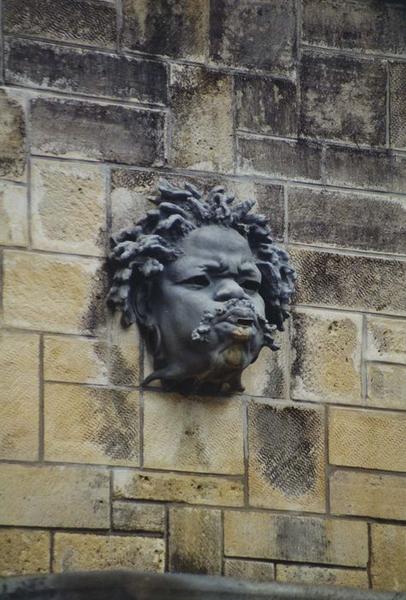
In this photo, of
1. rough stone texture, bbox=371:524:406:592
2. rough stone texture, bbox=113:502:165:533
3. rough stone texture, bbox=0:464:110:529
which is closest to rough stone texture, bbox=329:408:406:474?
rough stone texture, bbox=371:524:406:592

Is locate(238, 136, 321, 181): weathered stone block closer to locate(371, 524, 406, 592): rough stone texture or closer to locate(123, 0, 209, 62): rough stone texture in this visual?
locate(123, 0, 209, 62): rough stone texture

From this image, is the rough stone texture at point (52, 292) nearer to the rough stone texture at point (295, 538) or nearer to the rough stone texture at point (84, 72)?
the rough stone texture at point (84, 72)

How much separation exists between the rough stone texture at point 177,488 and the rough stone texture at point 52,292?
1.98ft

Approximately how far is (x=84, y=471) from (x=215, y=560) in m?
0.63

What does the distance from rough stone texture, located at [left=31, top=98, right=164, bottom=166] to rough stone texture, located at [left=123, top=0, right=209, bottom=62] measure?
0.29 metres

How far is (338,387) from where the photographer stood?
451 inches

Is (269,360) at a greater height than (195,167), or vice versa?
(195,167)

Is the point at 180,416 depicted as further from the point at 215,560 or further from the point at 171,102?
the point at 171,102

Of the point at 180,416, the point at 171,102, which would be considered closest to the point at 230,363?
the point at 180,416

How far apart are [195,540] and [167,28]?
2085 mm

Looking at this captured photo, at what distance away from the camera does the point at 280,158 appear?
38.1 ft

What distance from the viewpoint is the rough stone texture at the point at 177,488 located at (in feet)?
35.9

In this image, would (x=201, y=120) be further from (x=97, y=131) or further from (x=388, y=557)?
(x=388, y=557)

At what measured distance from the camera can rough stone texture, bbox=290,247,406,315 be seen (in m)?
11.5
